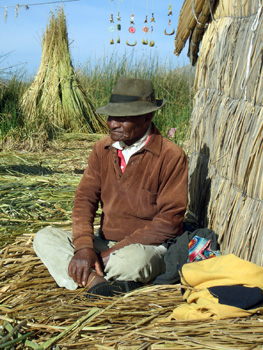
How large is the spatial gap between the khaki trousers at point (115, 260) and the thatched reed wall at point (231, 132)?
49cm

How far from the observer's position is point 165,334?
222 cm

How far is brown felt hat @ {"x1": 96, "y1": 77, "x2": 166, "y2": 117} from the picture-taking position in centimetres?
299

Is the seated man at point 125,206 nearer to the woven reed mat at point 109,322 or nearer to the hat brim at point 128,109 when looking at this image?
the hat brim at point 128,109

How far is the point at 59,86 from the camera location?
8.75m

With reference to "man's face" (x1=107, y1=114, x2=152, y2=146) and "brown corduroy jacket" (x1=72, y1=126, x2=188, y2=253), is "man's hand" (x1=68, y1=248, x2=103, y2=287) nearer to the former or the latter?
"brown corduroy jacket" (x1=72, y1=126, x2=188, y2=253)

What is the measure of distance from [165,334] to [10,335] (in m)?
0.67

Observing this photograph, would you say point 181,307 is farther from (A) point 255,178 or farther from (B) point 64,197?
(B) point 64,197

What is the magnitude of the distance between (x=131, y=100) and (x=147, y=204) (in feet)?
2.06

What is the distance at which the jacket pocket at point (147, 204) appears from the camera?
3080mm

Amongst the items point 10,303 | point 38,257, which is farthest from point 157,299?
point 38,257

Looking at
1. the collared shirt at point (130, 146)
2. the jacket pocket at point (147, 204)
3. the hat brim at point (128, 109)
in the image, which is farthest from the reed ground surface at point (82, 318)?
the hat brim at point (128, 109)

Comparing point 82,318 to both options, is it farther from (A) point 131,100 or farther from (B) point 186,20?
(B) point 186,20

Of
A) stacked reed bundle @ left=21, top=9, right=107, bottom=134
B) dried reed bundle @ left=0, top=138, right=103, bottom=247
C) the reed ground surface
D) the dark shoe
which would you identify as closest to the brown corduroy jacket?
the dark shoe

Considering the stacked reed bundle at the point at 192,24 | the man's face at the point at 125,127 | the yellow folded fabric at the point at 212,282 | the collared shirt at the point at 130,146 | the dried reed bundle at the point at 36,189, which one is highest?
the stacked reed bundle at the point at 192,24
